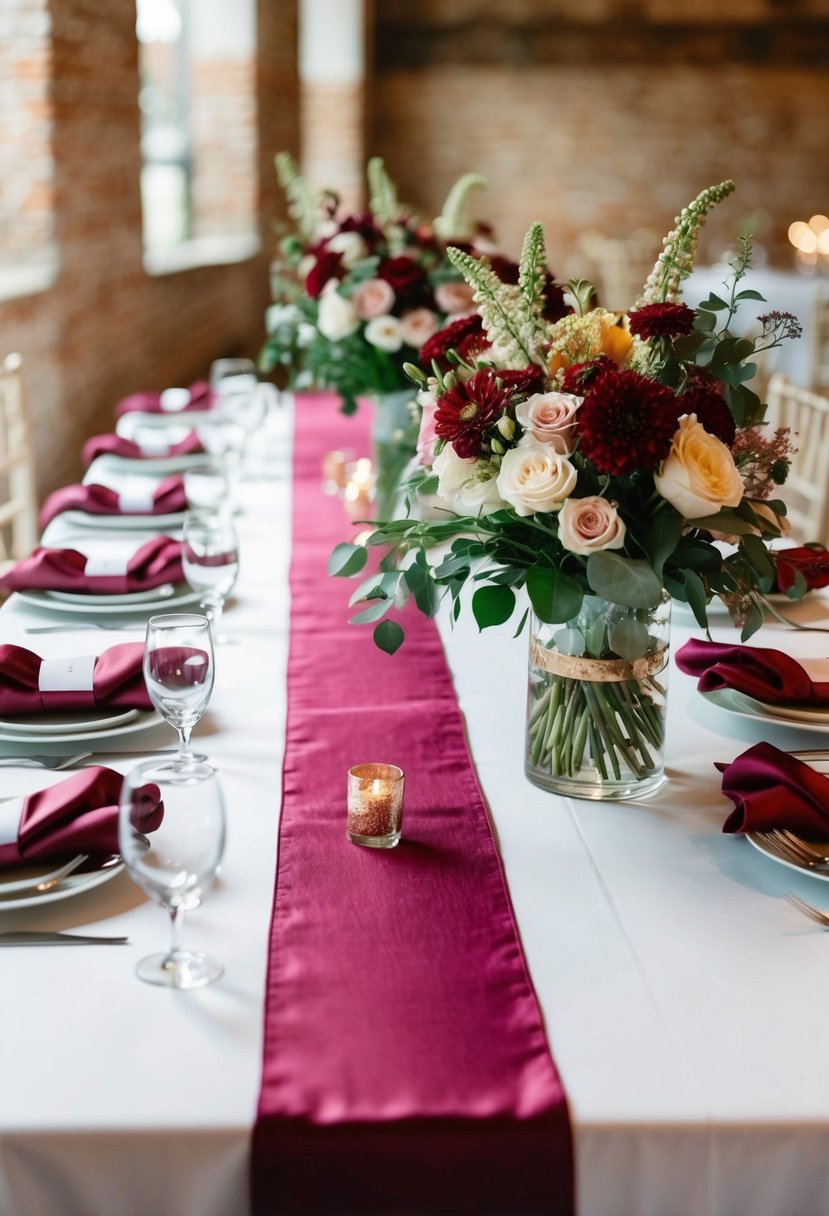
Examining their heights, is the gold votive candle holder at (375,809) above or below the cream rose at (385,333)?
below

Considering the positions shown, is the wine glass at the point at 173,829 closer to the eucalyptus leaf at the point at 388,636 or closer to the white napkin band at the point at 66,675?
the eucalyptus leaf at the point at 388,636

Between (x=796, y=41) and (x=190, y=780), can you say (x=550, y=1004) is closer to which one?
(x=190, y=780)

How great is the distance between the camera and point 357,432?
350cm

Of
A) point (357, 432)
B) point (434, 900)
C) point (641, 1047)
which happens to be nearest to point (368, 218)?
point (357, 432)

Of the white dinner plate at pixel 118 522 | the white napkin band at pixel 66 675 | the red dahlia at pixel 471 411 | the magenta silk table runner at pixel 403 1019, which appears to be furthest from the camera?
the white dinner plate at pixel 118 522

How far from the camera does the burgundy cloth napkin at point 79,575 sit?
6.35 feet

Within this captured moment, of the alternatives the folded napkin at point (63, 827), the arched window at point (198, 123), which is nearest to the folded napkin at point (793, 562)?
the folded napkin at point (63, 827)

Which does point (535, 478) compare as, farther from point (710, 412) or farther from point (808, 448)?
point (808, 448)

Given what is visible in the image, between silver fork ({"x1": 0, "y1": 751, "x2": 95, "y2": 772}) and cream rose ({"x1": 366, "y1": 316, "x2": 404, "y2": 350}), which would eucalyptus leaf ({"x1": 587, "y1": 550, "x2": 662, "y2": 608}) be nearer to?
silver fork ({"x1": 0, "y1": 751, "x2": 95, "y2": 772})

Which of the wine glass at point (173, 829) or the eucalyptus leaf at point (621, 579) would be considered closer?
the wine glass at point (173, 829)

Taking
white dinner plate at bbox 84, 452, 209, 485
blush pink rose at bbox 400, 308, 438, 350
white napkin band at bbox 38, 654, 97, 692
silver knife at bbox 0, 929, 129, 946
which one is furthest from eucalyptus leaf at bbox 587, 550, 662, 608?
white dinner plate at bbox 84, 452, 209, 485

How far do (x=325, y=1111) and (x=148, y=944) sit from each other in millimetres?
262

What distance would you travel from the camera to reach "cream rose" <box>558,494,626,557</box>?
1.20 metres

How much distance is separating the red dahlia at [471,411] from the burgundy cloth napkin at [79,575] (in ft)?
2.59
